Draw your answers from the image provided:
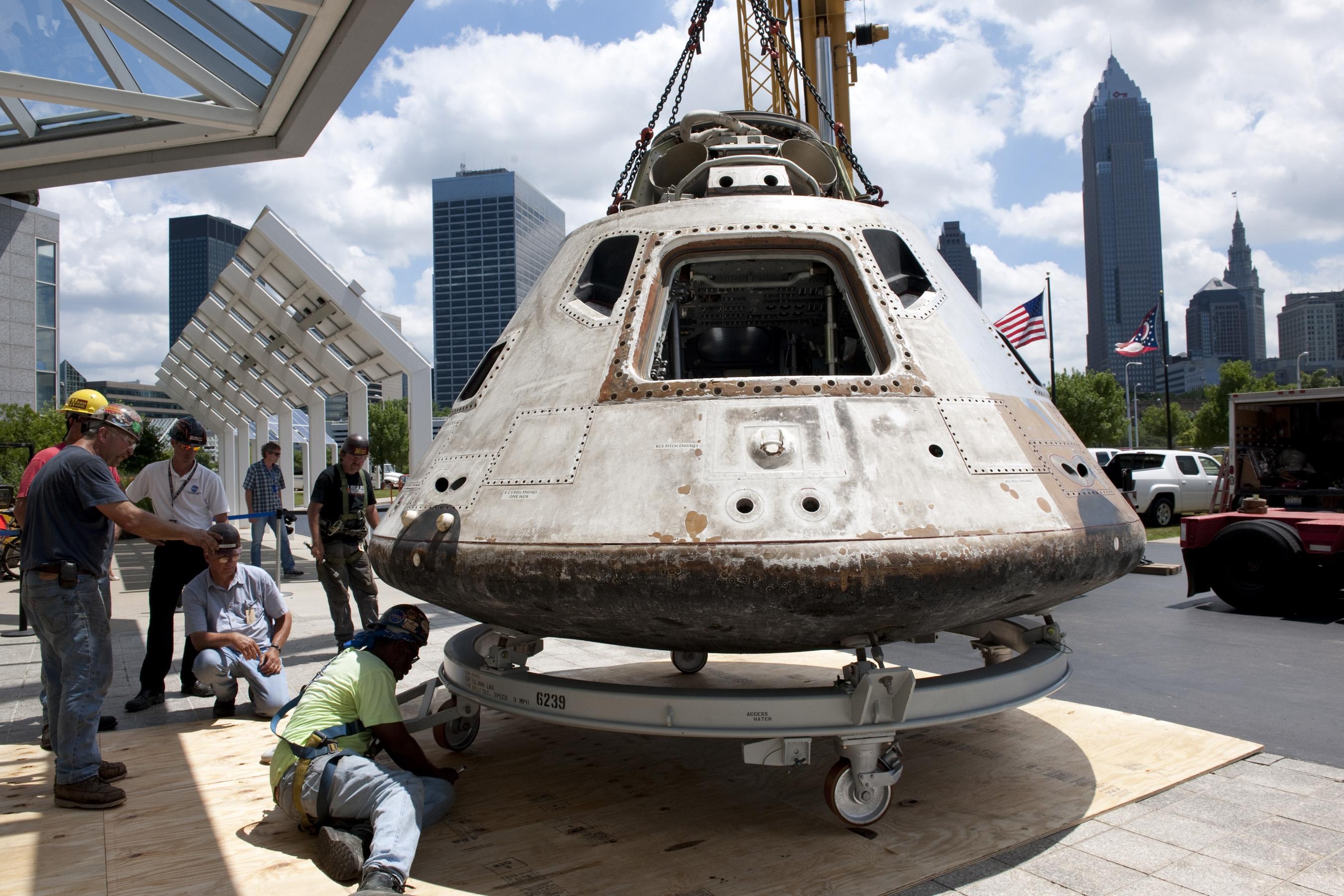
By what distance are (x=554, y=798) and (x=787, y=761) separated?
3.19 ft

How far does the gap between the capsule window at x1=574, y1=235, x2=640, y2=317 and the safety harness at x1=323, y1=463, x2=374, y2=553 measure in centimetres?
249

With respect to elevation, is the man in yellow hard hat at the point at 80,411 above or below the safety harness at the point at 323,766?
above

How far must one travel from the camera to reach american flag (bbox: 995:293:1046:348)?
14953mm

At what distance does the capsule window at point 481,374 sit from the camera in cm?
356

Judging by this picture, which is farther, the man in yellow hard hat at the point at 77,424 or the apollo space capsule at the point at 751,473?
the man in yellow hard hat at the point at 77,424

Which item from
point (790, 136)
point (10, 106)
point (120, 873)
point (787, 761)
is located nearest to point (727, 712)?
point (787, 761)

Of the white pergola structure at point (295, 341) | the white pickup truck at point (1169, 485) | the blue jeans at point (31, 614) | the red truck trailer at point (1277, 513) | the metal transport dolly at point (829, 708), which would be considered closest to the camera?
the metal transport dolly at point (829, 708)

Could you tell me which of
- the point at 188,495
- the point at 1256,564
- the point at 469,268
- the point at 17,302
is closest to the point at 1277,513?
the point at 1256,564

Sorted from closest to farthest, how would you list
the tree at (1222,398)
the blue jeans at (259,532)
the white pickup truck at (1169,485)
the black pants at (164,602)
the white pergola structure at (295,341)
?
the black pants at (164,602) < the blue jeans at (259,532) < the white pergola structure at (295,341) < the white pickup truck at (1169,485) < the tree at (1222,398)

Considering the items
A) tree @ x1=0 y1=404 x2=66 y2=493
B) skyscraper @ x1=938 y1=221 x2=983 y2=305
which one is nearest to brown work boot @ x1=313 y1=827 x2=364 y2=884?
tree @ x1=0 y1=404 x2=66 y2=493

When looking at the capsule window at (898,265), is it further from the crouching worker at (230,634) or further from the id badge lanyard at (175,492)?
the id badge lanyard at (175,492)

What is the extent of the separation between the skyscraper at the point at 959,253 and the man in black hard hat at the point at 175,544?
53.0 meters

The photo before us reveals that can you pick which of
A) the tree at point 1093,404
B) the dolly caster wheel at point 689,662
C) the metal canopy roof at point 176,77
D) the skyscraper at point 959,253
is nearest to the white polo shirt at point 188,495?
the metal canopy roof at point 176,77

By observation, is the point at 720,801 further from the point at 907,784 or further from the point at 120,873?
the point at 120,873
